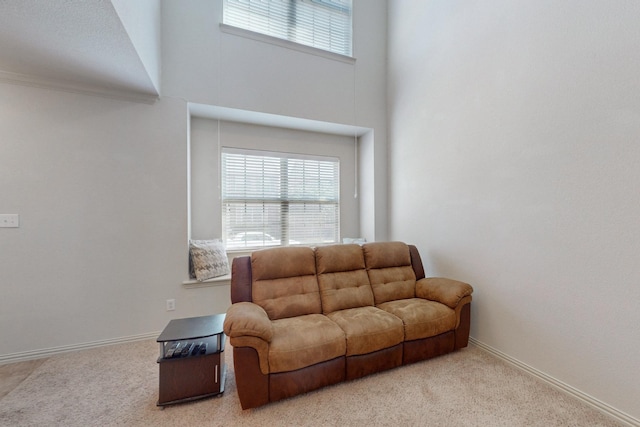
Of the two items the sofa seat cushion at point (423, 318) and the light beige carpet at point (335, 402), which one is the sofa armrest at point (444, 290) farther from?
the light beige carpet at point (335, 402)

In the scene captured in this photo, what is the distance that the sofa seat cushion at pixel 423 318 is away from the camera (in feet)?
7.05

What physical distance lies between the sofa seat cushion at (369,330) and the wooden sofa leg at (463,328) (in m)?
0.64

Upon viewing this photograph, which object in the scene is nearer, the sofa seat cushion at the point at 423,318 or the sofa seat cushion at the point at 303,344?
the sofa seat cushion at the point at 303,344

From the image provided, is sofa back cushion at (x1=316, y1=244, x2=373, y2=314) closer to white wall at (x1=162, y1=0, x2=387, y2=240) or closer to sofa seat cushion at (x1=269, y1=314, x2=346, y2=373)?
sofa seat cushion at (x1=269, y1=314, x2=346, y2=373)

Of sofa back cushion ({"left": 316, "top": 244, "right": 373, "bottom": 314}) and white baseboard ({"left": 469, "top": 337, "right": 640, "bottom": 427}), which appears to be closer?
white baseboard ({"left": 469, "top": 337, "right": 640, "bottom": 427})

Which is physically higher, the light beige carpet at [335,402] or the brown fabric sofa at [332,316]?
the brown fabric sofa at [332,316]

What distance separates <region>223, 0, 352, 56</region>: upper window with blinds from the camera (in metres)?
3.18

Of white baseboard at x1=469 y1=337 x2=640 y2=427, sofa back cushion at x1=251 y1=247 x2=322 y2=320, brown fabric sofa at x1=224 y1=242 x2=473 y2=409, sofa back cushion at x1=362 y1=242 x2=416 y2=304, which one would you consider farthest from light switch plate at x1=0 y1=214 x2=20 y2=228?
white baseboard at x1=469 y1=337 x2=640 y2=427

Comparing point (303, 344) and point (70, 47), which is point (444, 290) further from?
point (70, 47)

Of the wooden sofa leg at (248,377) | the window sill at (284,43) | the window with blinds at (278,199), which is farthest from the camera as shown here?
the window with blinds at (278,199)

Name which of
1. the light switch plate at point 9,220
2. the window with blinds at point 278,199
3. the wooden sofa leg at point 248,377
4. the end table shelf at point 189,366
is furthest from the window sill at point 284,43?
the wooden sofa leg at point 248,377

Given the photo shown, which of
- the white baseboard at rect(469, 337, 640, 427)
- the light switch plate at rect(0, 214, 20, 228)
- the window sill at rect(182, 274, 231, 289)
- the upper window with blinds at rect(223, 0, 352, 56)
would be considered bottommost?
the white baseboard at rect(469, 337, 640, 427)

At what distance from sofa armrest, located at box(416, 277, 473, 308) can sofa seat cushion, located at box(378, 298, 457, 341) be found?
67mm

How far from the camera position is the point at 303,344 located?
178 cm
